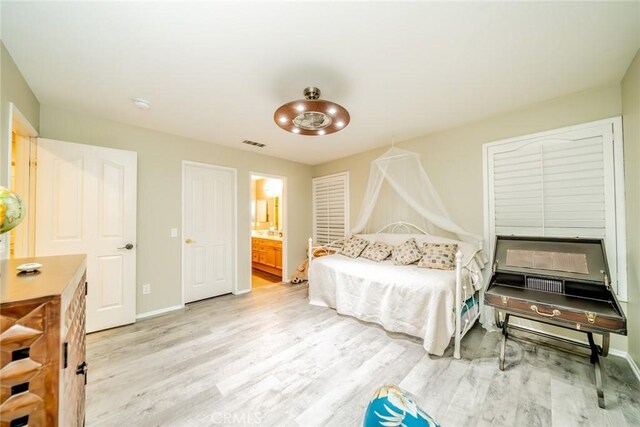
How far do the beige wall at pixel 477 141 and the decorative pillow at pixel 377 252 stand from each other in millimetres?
1000

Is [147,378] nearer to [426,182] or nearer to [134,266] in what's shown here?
[134,266]

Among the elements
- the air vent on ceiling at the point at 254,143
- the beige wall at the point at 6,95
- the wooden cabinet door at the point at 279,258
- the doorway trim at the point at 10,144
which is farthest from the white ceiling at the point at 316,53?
the wooden cabinet door at the point at 279,258

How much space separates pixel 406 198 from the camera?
332 centimetres

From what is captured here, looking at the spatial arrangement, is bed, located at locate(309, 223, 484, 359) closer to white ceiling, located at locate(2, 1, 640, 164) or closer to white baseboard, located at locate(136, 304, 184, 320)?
white ceiling, located at locate(2, 1, 640, 164)

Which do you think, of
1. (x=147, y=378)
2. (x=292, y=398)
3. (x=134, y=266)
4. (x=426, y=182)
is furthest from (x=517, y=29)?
(x=134, y=266)

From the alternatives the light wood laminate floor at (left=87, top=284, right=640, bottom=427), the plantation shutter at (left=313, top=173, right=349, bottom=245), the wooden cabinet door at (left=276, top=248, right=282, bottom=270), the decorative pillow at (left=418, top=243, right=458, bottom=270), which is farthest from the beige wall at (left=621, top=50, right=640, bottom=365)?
the wooden cabinet door at (left=276, top=248, right=282, bottom=270)

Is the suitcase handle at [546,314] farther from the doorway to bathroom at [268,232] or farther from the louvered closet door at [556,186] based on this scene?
the doorway to bathroom at [268,232]

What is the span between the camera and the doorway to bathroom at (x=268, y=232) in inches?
193

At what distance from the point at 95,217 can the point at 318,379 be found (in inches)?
115

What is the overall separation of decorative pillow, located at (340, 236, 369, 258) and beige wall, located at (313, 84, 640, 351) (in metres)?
1.31

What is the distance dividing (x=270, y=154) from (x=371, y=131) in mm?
1948

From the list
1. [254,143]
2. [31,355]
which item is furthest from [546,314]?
[254,143]

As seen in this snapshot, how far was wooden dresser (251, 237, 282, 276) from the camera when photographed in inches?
205

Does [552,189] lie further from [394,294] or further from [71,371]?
[71,371]
